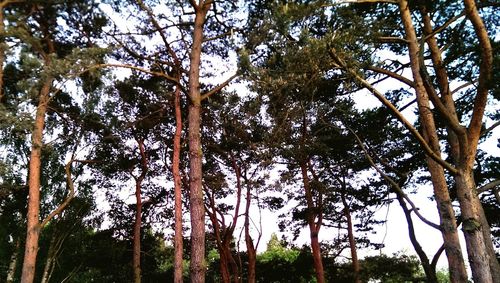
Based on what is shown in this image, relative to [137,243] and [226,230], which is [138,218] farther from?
[226,230]

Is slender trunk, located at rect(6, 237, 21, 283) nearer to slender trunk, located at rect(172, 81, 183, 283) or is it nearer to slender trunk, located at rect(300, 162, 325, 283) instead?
slender trunk, located at rect(172, 81, 183, 283)

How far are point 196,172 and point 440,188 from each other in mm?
4444

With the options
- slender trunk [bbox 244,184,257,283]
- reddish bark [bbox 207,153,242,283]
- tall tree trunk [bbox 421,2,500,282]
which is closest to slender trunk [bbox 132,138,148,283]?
reddish bark [bbox 207,153,242,283]

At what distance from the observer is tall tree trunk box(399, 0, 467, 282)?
568 centimetres

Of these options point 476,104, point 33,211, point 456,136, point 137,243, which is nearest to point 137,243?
point 137,243

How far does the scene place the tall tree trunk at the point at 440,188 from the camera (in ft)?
18.6

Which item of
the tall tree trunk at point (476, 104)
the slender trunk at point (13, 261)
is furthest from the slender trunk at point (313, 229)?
the slender trunk at point (13, 261)

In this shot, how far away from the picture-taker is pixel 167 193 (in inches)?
698

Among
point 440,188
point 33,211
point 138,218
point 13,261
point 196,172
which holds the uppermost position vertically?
point 138,218

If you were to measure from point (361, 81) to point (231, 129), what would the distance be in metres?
8.53

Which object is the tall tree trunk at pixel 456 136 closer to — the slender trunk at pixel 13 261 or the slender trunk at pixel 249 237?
the slender trunk at pixel 249 237

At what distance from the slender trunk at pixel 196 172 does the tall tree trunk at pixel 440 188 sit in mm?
4123

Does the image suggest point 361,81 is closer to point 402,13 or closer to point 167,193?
point 402,13

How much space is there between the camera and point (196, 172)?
24.2 ft
